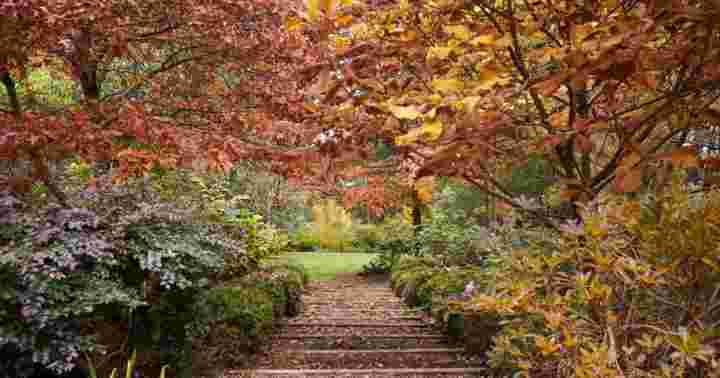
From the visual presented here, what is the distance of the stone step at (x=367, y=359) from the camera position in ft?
14.0

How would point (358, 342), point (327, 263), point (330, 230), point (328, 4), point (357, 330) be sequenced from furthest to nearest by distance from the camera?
1. point (330, 230)
2. point (327, 263)
3. point (357, 330)
4. point (358, 342)
5. point (328, 4)

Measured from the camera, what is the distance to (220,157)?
11.6ft

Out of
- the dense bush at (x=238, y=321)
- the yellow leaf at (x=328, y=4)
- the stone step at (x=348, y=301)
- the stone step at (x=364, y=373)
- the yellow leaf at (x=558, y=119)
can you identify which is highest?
the yellow leaf at (x=328, y=4)

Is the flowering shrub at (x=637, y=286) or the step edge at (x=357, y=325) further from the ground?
the flowering shrub at (x=637, y=286)

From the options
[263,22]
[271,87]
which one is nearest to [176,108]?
[271,87]

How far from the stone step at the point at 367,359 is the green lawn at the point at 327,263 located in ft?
26.8

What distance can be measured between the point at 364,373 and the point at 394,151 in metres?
1.67

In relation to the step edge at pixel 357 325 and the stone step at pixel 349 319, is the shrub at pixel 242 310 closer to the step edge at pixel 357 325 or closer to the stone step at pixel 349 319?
the step edge at pixel 357 325

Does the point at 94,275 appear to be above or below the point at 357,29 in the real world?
below

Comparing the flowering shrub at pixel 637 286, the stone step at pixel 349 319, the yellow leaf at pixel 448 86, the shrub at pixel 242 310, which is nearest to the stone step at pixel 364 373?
the shrub at pixel 242 310

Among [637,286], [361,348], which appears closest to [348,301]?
[361,348]

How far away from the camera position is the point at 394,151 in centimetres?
395

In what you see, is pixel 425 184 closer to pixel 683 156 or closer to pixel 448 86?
pixel 448 86

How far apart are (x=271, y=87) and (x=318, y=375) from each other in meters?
2.50
